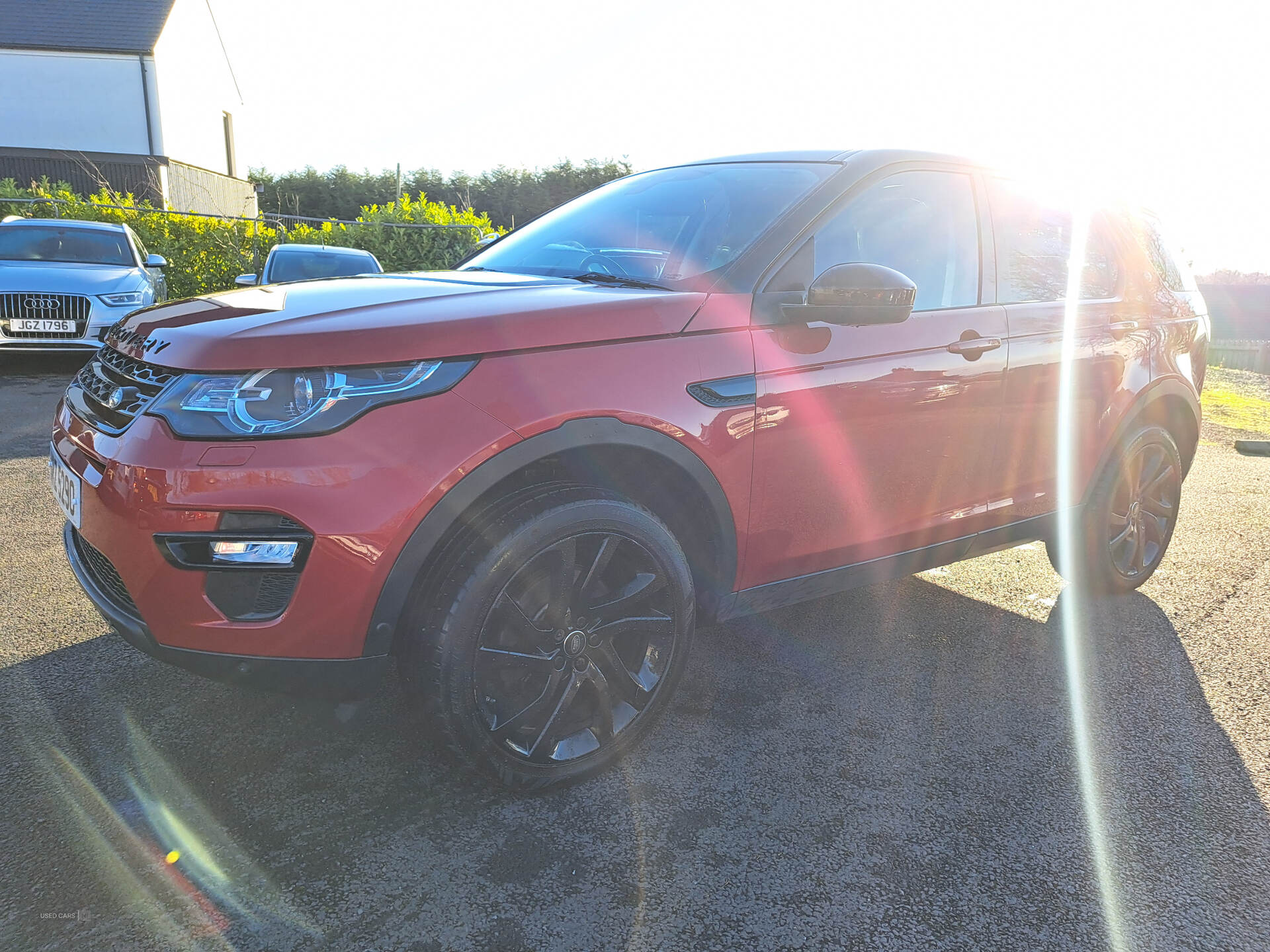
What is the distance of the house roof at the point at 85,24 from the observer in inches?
1033

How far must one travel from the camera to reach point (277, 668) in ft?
6.65

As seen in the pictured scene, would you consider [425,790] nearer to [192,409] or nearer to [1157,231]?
[192,409]

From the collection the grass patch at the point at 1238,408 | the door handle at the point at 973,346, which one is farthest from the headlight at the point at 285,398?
the grass patch at the point at 1238,408

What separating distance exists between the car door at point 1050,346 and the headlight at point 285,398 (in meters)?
2.11

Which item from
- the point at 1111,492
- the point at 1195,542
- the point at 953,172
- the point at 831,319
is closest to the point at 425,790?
the point at 831,319

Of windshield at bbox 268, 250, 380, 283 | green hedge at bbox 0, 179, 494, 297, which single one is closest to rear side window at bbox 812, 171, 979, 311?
windshield at bbox 268, 250, 380, 283

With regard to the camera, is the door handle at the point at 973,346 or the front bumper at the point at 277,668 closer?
the front bumper at the point at 277,668

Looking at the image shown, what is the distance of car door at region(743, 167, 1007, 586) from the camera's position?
8.39ft

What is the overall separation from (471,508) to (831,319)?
115 centimetres

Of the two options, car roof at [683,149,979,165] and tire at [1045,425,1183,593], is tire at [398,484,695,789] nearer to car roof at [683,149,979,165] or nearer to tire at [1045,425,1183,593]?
car roof at [683,149,979,165]

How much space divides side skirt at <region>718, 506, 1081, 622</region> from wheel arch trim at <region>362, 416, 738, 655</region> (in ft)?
1.86

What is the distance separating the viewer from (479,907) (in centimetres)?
195

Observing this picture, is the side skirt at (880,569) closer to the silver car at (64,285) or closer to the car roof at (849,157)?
the car roof at (849,157)

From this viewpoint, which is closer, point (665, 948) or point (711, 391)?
point (665, 948)
